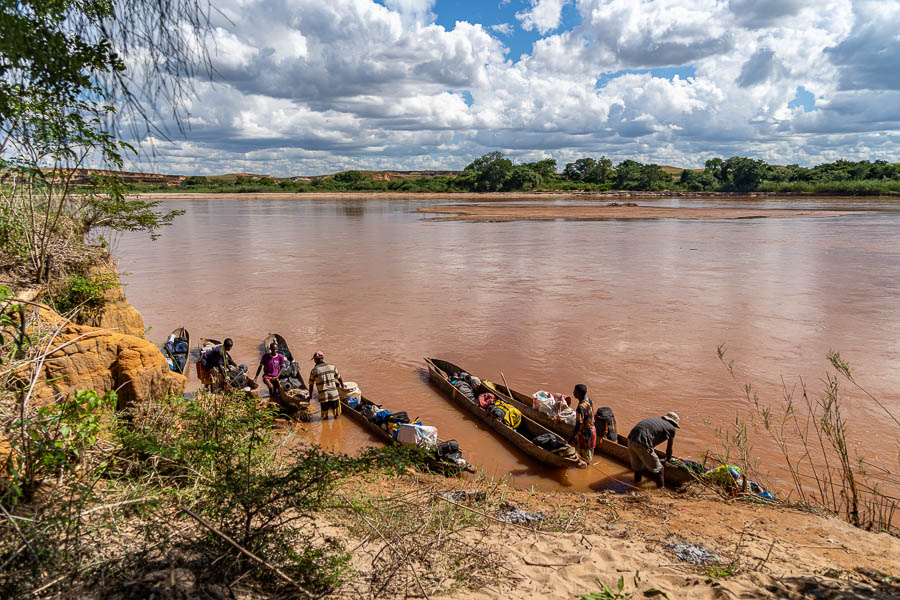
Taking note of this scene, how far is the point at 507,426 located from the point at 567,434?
1.05 metres

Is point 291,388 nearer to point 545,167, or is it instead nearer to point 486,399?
point 486,399

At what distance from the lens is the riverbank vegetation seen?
8809 centimetres

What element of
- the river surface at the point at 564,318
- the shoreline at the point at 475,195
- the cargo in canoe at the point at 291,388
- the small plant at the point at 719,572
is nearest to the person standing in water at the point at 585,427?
the river surface at the point at 564,318

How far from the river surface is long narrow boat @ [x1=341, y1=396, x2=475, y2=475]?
0.71 ft

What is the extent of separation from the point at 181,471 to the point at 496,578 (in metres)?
3.09

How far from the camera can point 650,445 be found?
7477 millimetres

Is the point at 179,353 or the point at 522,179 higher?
the point at 522,179

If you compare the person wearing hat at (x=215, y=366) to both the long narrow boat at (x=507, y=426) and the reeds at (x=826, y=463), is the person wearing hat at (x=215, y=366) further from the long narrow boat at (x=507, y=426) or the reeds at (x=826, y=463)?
the reeds at (x=826, y=463)

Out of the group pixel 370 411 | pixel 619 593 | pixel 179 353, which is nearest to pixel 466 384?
pixel 370 411

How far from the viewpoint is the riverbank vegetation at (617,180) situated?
88.1m

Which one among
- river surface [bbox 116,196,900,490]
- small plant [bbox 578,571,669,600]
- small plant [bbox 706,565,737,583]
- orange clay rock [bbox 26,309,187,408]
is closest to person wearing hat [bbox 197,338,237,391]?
river surface [bbox 116,196,900,490]

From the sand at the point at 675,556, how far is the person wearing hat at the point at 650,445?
76 cm

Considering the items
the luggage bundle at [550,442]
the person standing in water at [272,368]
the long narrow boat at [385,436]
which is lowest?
the long narrow boat at [385,436]

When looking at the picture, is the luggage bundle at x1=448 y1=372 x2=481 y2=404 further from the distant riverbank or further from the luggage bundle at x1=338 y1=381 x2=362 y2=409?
the distant riverbank
